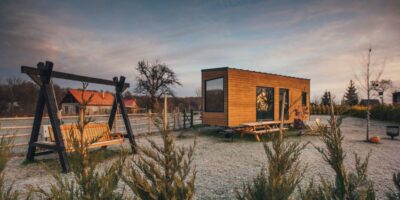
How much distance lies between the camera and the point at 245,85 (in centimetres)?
1377

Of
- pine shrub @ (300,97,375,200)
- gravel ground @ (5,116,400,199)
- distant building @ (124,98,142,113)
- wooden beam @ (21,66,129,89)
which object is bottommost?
gravel ground @ (5,116,400,199)

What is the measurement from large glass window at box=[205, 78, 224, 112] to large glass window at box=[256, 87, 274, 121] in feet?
10.1

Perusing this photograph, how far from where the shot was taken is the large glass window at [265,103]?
14.9m

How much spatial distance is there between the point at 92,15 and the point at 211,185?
11.6 m

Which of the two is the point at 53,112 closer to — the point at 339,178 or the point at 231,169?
the point at 231,169

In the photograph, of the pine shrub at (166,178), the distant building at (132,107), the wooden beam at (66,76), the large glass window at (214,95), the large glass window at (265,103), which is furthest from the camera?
the large glass window at (265,103)

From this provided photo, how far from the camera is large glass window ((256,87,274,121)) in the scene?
49.0 feet

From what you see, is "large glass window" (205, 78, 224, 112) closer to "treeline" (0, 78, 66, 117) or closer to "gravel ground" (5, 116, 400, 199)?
"gravel ground" (5, 116, 400, 199)

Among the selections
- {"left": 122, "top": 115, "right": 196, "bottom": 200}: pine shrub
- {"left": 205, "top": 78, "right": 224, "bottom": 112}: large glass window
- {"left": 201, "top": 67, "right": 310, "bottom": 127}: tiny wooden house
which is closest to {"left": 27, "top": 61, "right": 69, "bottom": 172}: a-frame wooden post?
{"left": 122, "top": 115, "right": 196, "bottom": 200}: pine shrub

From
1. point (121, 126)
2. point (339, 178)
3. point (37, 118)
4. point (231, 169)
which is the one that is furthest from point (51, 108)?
point (121, 126)

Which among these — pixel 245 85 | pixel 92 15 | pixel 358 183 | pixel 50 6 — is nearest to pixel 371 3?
pixel 245 85

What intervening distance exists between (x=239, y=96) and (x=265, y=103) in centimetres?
306

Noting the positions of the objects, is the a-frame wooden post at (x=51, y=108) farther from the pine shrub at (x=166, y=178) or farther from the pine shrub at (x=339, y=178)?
the pine shrub at (x=339, y=178)

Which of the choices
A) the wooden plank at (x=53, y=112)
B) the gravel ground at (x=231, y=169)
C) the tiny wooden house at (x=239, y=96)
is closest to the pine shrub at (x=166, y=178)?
the gravel ground at (x=231, y=169)
